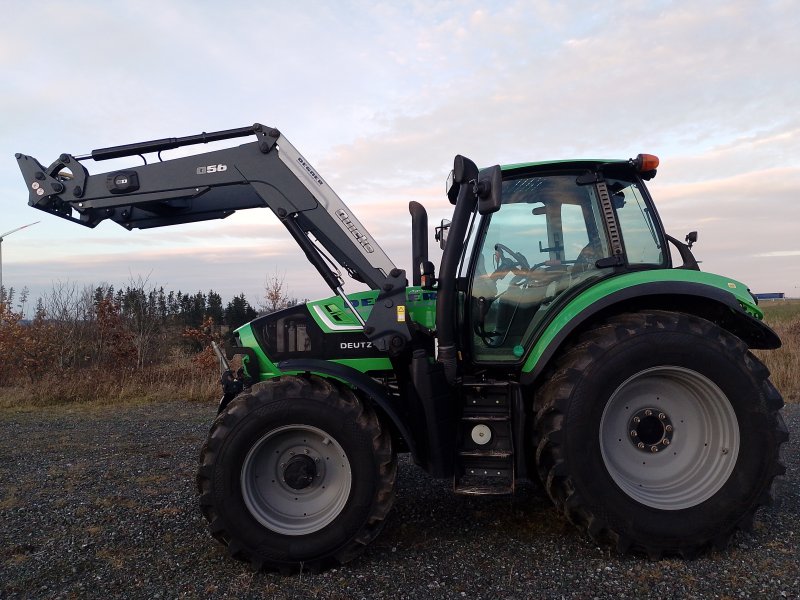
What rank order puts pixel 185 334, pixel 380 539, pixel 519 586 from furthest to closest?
pixel 185 334 < pixel 380 539 < pixel 519 586

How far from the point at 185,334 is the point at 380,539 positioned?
12.6 metres

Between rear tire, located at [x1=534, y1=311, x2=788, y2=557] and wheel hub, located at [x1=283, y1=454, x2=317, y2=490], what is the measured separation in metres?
1.44

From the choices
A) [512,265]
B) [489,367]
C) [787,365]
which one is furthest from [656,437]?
[787,365]

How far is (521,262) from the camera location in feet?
13.3

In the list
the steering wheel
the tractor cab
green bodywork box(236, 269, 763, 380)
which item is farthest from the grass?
the steering wheel

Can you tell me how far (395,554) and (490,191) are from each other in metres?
2.34

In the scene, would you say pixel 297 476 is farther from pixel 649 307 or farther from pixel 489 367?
pixel 649 307

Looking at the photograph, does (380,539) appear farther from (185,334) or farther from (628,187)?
(185,334)

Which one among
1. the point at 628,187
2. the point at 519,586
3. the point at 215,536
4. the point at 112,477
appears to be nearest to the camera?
the point at 519,586

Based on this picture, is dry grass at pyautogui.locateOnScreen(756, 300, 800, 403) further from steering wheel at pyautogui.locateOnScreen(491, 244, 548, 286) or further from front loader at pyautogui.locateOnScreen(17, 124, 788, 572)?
steering wheel at pyautogui.locateOnScreen(491, 244, 548, 286)

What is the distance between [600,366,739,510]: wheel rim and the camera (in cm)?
364

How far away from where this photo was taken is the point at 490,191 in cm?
353

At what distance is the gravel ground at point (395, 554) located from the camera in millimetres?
3143

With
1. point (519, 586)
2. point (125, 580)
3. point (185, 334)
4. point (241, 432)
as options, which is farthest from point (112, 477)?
point (185, 334)
